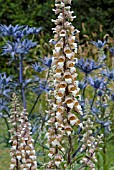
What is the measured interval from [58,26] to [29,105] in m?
5.12

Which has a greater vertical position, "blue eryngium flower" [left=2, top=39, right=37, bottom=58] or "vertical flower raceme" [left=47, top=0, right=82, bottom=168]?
"blue eryngium flower" [left=2, top=39, right=37, bottom=58]

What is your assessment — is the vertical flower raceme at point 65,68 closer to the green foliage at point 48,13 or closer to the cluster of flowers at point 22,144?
the cluster of flowers at point 22,144

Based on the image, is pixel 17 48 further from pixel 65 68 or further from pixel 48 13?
pixel 48 13

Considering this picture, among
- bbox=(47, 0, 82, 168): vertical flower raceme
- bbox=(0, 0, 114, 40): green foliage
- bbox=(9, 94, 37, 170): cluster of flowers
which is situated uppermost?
bbox=(0, 0, 114, 40): green foliage

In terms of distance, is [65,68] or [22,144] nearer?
[65,68]

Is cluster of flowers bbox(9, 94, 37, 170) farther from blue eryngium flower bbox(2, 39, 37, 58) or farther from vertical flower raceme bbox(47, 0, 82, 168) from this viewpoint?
blue eryngium flower bbox(2, 39, 37, 58)

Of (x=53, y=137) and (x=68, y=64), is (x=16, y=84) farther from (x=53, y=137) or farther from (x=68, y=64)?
(x=68, y=64)

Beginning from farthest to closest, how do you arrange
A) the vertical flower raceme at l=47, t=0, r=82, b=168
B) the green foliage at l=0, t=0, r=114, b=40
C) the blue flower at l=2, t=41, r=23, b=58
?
the green foliage at l=0, t=0, r=114, b=40 → the blue flower at l=2, t=41, r=23, b=58 → the vertical flower raceme at l=47, t=0, r=82, b=168

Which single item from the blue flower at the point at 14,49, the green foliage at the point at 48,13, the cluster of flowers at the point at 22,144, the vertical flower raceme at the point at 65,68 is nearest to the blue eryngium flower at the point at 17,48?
the blue flower at the point at 14,49

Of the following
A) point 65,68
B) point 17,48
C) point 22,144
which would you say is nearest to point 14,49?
point 17,48

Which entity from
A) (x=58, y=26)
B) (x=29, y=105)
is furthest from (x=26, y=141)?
(x=29, y=105)

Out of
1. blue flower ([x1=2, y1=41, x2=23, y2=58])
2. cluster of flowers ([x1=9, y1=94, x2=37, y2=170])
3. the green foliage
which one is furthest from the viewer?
the green foliage

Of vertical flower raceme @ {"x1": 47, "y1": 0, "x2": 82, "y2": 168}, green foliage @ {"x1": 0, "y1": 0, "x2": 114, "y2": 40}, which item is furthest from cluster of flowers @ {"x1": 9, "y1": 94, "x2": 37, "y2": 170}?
green foliage @ {"x1": 0, "y1": 0, "x2": 114, "y2": 40}

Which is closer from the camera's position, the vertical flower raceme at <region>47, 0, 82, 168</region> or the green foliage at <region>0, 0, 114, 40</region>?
the vertical flower raceme at <region>47, 0, 82, 168</region>
